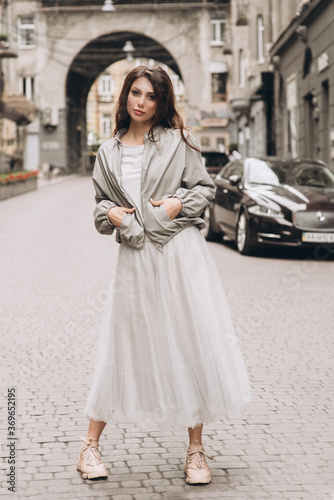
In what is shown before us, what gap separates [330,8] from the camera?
845 inches

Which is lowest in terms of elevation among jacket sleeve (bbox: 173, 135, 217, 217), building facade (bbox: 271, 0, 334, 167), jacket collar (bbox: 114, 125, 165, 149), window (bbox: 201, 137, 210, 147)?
jacket sleeve (bbox: 173, 135, 217, 217)

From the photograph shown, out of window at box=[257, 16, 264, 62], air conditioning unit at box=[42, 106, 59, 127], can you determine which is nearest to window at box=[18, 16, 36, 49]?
air conditioning unit at box=[42, 106, 59, 127]

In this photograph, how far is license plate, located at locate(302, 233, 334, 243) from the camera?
12.2 metres

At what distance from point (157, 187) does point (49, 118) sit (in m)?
54.1

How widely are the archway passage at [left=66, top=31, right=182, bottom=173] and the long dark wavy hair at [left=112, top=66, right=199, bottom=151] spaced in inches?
2176

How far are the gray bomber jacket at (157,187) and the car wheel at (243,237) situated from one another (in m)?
9.09

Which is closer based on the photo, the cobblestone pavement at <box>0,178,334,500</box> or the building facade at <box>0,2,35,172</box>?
the cobblestone pavement at <box>0,178,334,500</box>

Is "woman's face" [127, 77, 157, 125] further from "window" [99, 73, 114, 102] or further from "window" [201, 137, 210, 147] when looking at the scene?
"window" [99, 73, 114, 102]

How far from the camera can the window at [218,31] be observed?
5638cm

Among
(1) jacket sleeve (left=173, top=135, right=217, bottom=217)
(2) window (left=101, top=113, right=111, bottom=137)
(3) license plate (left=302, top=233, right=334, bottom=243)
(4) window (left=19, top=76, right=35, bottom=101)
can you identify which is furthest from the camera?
(2) window (left=101, top=113, right=111, bottom=137)

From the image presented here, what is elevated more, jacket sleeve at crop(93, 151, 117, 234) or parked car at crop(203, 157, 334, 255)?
parked car at crop(203, 157, 334, 255)

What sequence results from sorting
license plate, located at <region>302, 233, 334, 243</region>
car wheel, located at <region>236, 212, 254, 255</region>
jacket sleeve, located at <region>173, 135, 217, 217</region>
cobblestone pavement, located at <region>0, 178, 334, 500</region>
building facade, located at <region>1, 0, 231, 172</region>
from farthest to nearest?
building facade, located at <region>1, 0, 231, 172</region>
car wheel, located at <region>236, 212, 254, 255</region>
license plate, located at <region>302, 233, 334, 243</region>
jacket sleeve, located at <region>173, 135, 217, 217</region>
cobblestone pavement, located at <region>0, 178, 334, 500</region>

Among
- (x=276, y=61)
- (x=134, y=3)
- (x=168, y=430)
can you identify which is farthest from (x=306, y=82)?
(x=134, y=3)

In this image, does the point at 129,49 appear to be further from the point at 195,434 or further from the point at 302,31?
the point at 195,434
